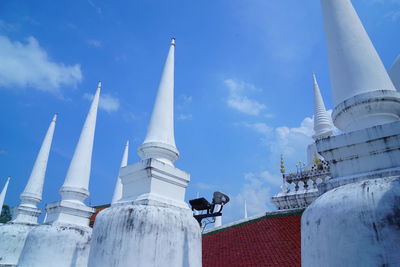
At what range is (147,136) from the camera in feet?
17.0

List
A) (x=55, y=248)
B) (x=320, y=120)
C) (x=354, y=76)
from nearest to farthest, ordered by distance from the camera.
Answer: (x=354, y=76)
(x=55, y=248)
(x=320, y=120)

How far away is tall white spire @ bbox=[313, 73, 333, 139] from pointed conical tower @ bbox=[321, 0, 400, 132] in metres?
13.7

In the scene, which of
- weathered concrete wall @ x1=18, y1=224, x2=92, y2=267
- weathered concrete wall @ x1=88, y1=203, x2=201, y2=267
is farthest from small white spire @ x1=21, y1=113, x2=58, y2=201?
weathered concrete wall @ x1=88, y1=203, x2=201, y2=267

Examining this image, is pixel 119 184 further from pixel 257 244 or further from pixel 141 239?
pixel 141 239

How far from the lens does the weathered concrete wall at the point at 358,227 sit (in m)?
Result: 2.15

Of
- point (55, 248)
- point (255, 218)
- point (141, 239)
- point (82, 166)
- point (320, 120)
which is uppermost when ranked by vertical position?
point (320, 120)

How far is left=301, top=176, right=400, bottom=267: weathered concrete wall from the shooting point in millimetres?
Answer: 2146

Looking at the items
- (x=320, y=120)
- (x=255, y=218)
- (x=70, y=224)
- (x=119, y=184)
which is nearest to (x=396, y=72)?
(x=70, y=224)

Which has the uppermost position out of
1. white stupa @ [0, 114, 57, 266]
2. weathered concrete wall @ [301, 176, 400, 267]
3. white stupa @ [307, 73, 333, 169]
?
white stupa @ [307, 73, 333, 169]

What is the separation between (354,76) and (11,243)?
9.03 m

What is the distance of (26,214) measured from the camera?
8500 mm

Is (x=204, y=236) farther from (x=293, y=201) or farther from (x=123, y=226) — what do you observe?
(x=123, y=226)

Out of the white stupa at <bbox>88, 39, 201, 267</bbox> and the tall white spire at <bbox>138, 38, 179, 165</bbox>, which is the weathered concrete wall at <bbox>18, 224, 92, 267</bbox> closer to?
the white stupa at <bbox>88, 39, 201, 267</bbox>

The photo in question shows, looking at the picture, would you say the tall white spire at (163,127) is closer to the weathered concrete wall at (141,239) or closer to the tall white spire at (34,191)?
the weathered concrete wall at (141,239)
